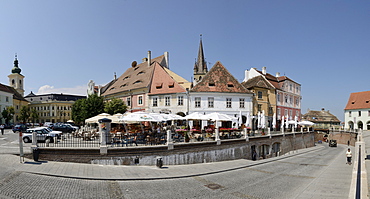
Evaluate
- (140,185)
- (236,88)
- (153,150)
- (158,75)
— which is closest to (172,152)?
(153,150)

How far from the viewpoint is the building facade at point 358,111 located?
6931 centimetres

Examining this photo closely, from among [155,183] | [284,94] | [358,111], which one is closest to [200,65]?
[284,94]

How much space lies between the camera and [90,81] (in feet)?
210

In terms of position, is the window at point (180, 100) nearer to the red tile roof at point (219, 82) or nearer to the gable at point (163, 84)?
the gable at point (163, 84)

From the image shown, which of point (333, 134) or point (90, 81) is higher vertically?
point (90, 81)

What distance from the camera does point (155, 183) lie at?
13086 mm

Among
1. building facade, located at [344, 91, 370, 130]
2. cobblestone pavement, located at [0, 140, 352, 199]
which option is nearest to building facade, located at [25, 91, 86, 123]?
cobblestone pavement, located at [0, 140, 352, 199]

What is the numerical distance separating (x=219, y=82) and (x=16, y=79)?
86032 millimetres

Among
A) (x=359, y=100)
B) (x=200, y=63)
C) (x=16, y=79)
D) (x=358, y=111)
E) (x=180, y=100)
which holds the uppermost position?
(x=200, y=63)

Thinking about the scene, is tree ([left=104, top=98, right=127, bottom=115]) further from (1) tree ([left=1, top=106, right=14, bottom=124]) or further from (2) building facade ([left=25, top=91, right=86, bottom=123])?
(2) building facade ([left=25, top=91, right=86, bottom=123])

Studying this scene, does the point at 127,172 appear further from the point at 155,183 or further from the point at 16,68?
the point at 16,68

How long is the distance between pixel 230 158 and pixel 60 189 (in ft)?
51.2

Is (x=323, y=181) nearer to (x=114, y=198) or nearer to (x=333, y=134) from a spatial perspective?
(x=114, y=198)

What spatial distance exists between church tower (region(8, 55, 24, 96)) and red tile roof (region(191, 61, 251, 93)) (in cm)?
8263
